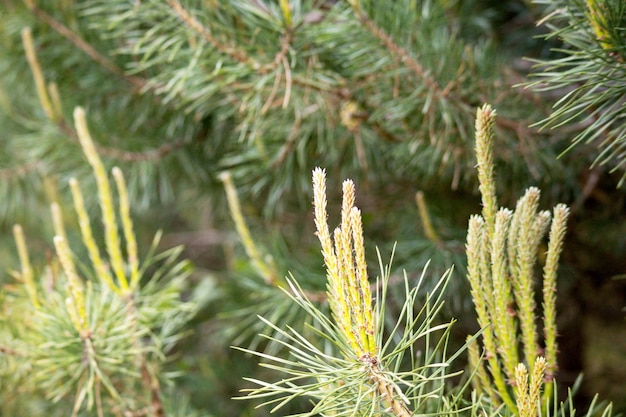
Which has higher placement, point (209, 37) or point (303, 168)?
point (209, 37)

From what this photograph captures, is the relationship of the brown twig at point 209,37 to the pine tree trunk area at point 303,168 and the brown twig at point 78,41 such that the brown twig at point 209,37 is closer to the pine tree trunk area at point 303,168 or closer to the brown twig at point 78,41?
the pine tree trunk area at point 303,168

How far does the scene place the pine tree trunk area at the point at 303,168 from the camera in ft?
1.53

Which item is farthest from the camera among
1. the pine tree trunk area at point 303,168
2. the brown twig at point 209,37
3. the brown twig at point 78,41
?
the brown twig at point 78,41

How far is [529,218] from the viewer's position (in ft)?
1.22

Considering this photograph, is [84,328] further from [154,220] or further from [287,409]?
[154,220]

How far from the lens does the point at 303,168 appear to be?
81 centimetres

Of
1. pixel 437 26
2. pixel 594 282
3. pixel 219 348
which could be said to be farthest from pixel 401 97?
pixel 219 348

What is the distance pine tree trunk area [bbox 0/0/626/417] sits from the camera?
0.47 m

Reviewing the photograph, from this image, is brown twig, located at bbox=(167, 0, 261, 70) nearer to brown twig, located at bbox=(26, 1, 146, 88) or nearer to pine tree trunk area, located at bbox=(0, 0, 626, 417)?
pine tree trunk area, located at bbox=(0, 0, 626, 417)

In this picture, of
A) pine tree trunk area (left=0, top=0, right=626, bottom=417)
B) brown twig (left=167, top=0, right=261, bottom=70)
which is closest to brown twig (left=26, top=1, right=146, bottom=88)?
pine tree trunk area (left=0, top=0, right=626, bottom=417)

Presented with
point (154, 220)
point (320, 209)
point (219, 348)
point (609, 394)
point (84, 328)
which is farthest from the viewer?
point (154, 220)

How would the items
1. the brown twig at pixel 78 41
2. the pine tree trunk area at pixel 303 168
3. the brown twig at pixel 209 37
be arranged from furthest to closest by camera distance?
1. the brown twig at pixel 78 41
2. the brown twig at pixel 209 37
3. the pine tree trunk area at pixel 303 168

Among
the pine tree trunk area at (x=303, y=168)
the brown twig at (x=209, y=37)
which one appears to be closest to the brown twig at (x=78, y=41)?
the pine tree trunk area at (x=303, y=168)

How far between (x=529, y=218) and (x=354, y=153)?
17.0 inches
